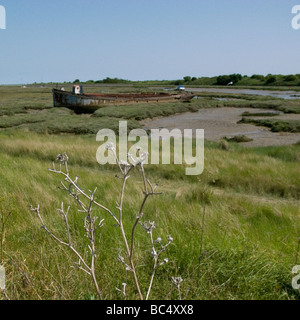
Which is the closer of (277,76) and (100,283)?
(100,283)

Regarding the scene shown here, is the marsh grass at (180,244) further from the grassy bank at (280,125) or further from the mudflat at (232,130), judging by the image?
the grassy bank at (280,125)

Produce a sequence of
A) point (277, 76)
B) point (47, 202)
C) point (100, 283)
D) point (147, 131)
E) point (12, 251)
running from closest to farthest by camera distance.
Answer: point (100, 283) < point (12, 251) < point (47, 202) < point (147, 131) < point (277, 76)

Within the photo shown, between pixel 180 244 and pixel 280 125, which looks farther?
pixel 280 125

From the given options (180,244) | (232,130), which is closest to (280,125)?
(232,130)

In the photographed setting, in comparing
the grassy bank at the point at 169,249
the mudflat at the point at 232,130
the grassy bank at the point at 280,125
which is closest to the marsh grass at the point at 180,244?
the grassy bank at the point at 169,249

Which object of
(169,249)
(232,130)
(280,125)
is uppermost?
(280,125)

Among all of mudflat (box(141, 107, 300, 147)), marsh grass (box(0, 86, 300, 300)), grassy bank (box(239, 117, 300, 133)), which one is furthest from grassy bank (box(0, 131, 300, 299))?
grassy bank (box(239, 117, 300, 133))

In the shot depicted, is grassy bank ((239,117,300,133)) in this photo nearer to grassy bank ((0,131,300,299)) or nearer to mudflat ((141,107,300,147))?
mudflat ((141,107,300,147))

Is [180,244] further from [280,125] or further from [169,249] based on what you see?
[280,125]

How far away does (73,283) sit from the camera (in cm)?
309

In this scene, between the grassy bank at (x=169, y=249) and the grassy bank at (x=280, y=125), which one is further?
the grassy bank at (x=280, y=125)
